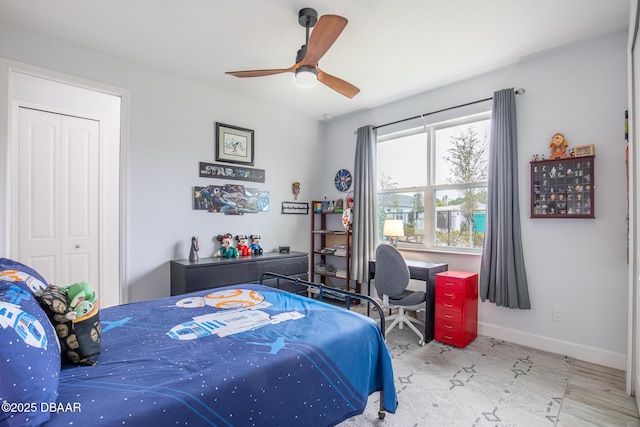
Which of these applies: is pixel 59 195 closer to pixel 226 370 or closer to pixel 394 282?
pixel 226 370

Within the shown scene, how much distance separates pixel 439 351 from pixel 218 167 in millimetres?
3153

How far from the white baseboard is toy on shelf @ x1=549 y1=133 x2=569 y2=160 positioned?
5.48 ft

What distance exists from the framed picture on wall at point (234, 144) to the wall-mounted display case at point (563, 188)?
3.22 m

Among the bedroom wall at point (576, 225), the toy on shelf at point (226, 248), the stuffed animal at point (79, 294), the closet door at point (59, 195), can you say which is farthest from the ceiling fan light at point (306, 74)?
the closet door at point (59, 195)

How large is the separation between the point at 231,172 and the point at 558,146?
3485mm

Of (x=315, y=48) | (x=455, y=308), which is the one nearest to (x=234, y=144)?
(x=315, y=48)

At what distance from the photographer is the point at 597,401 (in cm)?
210

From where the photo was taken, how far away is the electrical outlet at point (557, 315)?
2844 millimetres

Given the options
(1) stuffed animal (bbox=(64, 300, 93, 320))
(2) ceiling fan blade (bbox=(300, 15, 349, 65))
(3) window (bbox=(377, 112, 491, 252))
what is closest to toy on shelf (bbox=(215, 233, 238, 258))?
(3) window (bbox=(377, 112, 491, 252))

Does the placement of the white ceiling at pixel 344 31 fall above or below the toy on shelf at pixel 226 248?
above

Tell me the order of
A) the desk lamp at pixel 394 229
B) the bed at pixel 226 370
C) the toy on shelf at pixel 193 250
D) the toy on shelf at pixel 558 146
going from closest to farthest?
the bed at pixel 226 370 < the toy on shelf at pixel 558 146 < the toy on shelf at pixel 193 250 < the desk lamp at pixel 394 229

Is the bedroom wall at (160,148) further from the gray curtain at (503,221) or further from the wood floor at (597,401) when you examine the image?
the wood floor at (597,401)

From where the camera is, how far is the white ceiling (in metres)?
2.28

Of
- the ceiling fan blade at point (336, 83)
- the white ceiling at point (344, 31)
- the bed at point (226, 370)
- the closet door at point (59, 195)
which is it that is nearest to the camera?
the bed at point (226, 370)
